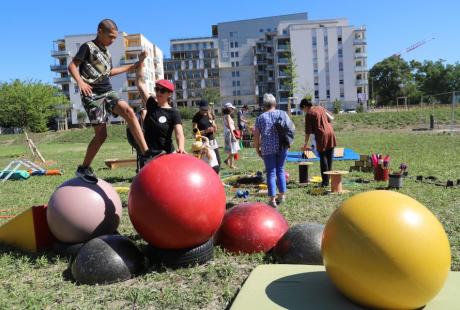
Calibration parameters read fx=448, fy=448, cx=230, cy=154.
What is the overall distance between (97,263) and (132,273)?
40 centimetres

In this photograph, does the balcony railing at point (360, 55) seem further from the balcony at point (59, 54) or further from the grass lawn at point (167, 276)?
the grass lawn at point (167, 276)

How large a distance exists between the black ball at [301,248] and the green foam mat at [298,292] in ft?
0.90

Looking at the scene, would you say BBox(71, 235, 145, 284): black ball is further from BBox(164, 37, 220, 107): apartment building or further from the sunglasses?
BBox(164, 37, 220, 107): apartment building

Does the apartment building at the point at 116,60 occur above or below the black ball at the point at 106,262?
above

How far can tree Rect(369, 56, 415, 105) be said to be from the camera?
321 feet

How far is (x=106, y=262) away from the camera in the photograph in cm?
474

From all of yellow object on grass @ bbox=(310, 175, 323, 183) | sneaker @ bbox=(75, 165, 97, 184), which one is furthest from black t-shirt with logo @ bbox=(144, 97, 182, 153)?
yellow object on grass @ bbox=(310, 175, 323, 183)

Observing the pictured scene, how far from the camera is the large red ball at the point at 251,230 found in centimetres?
541

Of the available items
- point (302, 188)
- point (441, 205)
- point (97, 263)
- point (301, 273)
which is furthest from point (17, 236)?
point (441, 205)

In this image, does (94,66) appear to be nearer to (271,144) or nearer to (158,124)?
(158,124)

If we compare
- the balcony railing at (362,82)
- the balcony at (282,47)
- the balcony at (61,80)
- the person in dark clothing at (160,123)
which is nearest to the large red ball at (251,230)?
the person in dark clothing at (160,123)

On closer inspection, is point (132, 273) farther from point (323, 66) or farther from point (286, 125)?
point (323, 66)

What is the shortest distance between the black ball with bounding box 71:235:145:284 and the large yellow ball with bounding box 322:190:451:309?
2305mm

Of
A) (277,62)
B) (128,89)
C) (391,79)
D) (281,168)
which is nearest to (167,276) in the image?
(281,168)
